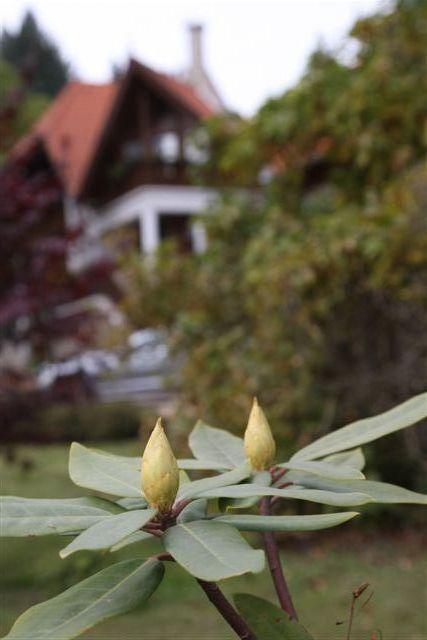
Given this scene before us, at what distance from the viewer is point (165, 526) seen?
28.2 inches

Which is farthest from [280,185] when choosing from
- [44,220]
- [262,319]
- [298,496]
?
[298,496]

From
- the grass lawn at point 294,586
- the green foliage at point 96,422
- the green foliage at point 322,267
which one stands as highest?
the green foliage at point 322,267

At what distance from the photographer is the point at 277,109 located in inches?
291

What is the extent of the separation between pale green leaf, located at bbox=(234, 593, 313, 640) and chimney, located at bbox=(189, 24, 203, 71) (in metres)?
29.5

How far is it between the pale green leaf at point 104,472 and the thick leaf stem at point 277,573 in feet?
0.44

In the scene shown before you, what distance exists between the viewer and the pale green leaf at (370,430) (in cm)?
82

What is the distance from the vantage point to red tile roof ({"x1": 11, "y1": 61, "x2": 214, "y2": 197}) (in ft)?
73.7

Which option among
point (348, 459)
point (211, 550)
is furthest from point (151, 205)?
point (211, 550)

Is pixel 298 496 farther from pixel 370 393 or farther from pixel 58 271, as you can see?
pixel 370 393

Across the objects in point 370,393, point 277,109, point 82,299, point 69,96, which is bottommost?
point 370,393

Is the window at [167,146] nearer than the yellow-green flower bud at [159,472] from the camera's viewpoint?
No

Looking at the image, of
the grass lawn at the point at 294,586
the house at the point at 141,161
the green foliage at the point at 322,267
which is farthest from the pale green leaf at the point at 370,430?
the house at the point at 141,161

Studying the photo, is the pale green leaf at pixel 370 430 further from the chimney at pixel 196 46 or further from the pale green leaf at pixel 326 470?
the chimney at pixel 196 46

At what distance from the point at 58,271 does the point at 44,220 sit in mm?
390
